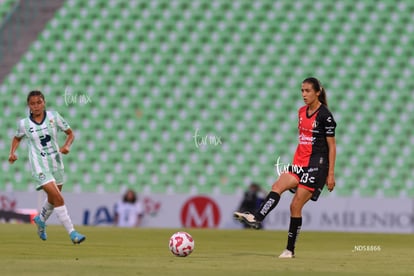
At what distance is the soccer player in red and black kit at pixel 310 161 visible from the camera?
8695 millimetres

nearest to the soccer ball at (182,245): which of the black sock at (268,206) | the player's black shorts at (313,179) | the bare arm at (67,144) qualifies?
the black sock at (268,206)

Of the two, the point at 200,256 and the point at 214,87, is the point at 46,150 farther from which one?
the point at 214,87

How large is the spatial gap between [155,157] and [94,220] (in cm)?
220

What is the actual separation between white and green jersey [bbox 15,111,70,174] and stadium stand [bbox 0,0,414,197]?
9.28 meters

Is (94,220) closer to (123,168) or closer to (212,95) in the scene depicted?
(123,168)

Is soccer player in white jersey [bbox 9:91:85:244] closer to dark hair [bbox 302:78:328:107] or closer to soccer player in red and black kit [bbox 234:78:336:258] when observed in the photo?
soccer player in red and black kit [bbox 234:78:336:258]

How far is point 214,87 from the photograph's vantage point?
2031 centimetres

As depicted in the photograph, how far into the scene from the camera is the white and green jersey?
10.0m

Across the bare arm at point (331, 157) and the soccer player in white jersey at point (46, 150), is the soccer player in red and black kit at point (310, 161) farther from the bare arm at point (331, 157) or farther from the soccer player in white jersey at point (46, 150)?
the soccer player in white jersey at point (46, 150)

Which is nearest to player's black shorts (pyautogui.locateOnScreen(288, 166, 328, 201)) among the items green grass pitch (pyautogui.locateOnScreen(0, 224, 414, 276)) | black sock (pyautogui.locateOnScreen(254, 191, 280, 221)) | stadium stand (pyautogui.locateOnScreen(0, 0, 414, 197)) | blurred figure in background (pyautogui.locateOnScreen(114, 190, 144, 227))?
black sock (pyautogui.locateOnScreen(254, 191, 280, 221))

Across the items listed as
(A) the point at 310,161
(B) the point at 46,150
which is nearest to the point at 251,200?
(B) the point at 46,150

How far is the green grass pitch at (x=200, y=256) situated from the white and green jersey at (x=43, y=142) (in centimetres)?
88

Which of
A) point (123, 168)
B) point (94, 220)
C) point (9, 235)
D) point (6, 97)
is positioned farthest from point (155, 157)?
point (9, 235)

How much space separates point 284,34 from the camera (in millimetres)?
20531
